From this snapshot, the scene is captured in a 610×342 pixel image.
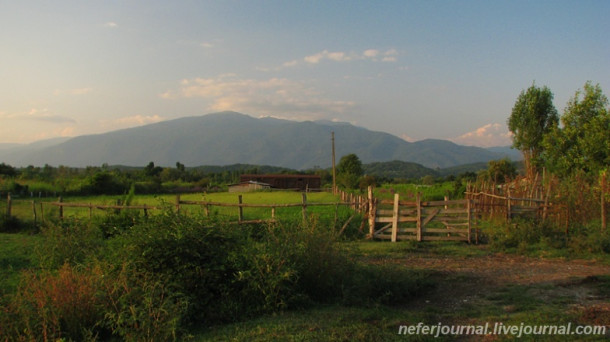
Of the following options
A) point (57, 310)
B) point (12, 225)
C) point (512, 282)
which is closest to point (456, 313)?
point (512, 282)

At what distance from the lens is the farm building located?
6494 centimetres

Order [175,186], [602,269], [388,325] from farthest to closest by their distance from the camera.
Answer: [175,186]
[602,269]
[388,325]

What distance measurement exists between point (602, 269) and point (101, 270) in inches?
405

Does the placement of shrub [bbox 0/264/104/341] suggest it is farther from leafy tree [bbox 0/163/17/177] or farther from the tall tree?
leafy tree [bbox 0/163/17/177]

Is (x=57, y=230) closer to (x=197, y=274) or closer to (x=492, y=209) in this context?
(x=197, y=274)

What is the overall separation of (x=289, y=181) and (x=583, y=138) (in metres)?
44.4

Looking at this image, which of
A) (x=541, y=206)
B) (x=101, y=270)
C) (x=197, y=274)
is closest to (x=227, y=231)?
(x=197, y=274)

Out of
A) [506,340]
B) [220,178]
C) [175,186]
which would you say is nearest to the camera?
[506,340]

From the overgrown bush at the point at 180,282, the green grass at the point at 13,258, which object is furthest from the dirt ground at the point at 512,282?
the green grass at the point at 13,258

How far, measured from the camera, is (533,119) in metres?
34.9

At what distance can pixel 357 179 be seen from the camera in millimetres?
58750

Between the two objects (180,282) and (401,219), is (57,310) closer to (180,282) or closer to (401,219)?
(180,282)

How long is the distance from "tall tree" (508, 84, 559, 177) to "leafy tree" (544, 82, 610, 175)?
21.7ft

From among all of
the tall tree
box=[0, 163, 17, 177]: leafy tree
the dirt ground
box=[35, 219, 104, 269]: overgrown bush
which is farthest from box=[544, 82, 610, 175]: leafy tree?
box=[0, 163, 17, 177]: leafy tree
